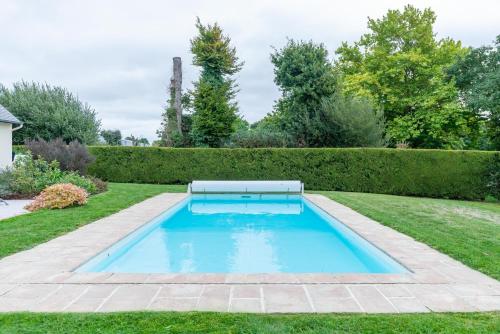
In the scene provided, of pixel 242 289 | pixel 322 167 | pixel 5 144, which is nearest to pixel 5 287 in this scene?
pixel 242 289

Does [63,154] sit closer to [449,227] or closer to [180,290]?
[180,290]

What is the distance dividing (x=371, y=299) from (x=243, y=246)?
3.54 m

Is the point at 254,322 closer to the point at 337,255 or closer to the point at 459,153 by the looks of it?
the point at 337,255

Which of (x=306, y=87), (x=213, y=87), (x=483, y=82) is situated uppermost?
(x=483, y=82)

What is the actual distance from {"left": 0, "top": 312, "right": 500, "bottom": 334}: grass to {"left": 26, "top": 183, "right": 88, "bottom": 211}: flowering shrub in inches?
248

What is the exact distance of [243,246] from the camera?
22.4 feet

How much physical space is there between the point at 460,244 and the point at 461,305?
106 inches

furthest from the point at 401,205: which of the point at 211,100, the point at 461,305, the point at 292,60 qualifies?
the point at 211,100

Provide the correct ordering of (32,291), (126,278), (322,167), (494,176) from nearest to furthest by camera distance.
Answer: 1. (32,291)
2. (126,278)
3. (494,176)
4. (322,167)

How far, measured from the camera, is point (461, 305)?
3.44 m

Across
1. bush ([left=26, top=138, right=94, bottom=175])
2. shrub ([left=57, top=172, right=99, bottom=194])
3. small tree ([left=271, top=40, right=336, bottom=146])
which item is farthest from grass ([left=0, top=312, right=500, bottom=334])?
small tree ([left=271, top=40, right=336, bottom=146])

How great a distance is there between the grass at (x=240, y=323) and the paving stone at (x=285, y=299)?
0.59 ft

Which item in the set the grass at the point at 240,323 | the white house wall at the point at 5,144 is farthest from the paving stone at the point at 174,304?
the white house wall at the point at 5,144

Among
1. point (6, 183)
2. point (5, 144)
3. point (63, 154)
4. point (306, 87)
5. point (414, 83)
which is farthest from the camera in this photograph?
point (414, 83)
